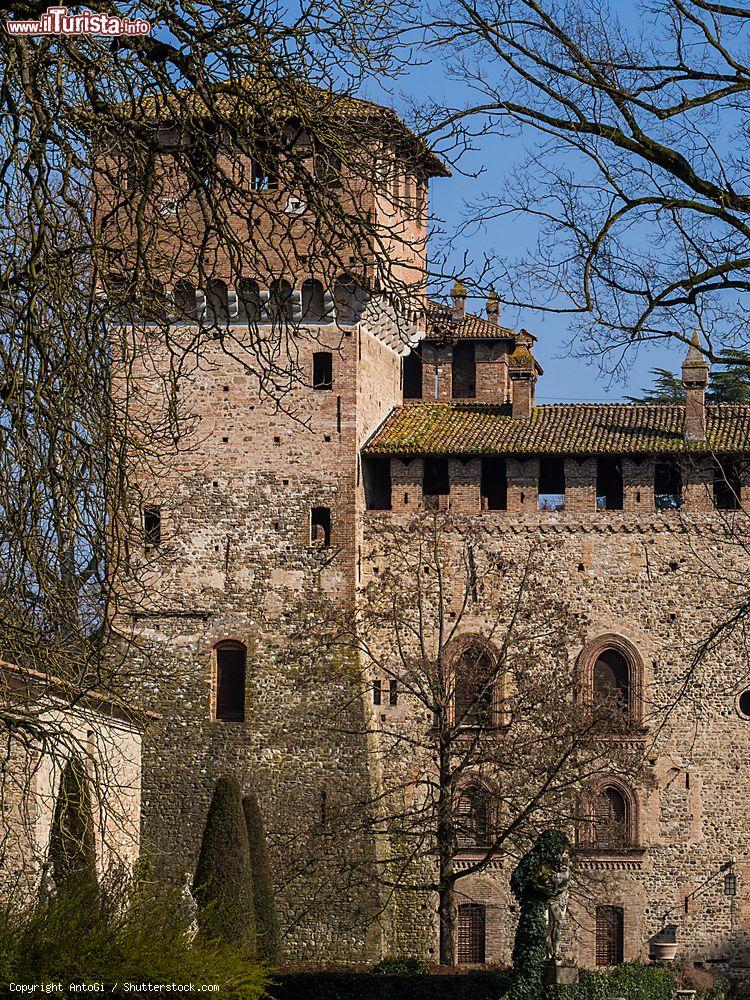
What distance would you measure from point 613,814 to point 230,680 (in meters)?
7.11

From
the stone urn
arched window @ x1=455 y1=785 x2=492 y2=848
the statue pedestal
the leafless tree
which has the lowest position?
the stone urn

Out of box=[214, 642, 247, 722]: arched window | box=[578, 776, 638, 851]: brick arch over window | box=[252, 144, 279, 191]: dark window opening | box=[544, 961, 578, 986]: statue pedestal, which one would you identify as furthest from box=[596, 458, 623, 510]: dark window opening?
box=[252, 144, 279, 191]: dark window opening

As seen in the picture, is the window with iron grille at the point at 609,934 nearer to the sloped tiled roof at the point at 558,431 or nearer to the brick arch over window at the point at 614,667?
the brick arch over window at the point at 614,667

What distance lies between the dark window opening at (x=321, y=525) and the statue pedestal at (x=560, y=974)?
12174 millimetres

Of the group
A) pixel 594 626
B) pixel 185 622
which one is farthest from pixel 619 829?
pixel 185 622

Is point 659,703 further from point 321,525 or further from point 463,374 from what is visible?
point 463,374

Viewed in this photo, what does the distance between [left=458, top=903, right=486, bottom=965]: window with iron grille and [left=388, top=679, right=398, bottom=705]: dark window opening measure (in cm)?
372

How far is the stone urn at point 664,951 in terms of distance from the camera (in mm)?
29266

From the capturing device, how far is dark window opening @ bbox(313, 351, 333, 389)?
3108 cm

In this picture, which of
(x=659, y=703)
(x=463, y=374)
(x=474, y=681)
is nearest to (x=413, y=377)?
(x=463, y=374)

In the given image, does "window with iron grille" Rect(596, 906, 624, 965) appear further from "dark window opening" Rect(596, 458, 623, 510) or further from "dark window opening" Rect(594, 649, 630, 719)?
"dark window opening" Rect(596, 458, 623, 510)

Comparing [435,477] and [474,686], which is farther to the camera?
[435,477]

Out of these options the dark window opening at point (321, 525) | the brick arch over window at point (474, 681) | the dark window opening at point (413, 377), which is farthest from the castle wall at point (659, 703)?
the dark window opening at point (413, 377)

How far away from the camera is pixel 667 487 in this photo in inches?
1284
